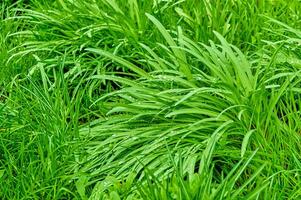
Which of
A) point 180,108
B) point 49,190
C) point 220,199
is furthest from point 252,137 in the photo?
point 49,190

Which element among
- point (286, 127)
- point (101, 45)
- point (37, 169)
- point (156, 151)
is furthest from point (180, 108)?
point (101, 45)

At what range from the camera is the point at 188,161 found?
328cm

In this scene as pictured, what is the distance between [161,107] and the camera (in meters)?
3.55

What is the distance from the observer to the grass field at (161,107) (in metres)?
3.21

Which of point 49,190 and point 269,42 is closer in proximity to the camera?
point 49,190

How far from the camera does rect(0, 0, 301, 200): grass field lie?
3.21 m

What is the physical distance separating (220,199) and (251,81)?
869mm

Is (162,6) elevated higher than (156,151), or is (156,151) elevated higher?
(162,6)

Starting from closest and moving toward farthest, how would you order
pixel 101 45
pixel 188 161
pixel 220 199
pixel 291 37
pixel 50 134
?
pixel 220 199 → pixel 188 161 → pixel 50 134 → pixel 291 37 → pixel 101 45

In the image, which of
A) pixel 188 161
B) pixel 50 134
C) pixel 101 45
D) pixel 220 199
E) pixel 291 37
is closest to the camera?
pixel 220 199

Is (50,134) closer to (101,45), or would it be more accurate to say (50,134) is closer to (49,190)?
(49,190)

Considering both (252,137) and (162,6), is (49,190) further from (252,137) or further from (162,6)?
(162,6)

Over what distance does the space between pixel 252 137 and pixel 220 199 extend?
0.60 m

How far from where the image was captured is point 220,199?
2.82 meters
